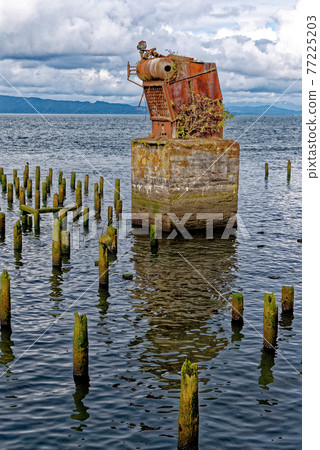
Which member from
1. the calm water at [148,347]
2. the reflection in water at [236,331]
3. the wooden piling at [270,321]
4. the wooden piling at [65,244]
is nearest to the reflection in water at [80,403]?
the calm water at [148,347]

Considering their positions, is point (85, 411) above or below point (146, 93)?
below

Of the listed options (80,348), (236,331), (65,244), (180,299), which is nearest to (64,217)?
(65,244)

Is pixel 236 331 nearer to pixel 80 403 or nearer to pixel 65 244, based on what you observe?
pixel 80 403

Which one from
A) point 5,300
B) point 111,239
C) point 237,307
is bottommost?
point 237,307

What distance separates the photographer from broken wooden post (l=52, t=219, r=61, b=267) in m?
22.7

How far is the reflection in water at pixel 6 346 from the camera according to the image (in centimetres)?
1554

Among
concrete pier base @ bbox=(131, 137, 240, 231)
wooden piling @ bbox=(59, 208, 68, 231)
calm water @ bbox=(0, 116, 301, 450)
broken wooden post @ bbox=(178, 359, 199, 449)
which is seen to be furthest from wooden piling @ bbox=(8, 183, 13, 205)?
broken wooden post @ bbox=(178, 359, 199, 449)

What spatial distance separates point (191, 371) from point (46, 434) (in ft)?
11.9

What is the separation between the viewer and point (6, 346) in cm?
1631

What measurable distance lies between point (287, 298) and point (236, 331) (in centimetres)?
216
